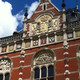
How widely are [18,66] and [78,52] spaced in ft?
16.7

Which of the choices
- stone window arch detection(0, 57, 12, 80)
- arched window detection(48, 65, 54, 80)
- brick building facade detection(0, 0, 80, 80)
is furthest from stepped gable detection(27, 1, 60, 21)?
arched window detection(48, 65, 54, 80)

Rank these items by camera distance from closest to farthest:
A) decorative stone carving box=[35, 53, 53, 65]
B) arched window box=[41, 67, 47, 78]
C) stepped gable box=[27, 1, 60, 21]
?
arched window box=[41, 67, 47, 78], decorative stone carving box=[35, 53, 53, 65], stepped gable box=[27, 1, 60, 21]

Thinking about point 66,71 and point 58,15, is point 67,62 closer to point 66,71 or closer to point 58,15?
point 66,71

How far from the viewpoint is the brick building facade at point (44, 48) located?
1709 cm

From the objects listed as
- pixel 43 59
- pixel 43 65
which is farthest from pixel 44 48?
pixel 43 65

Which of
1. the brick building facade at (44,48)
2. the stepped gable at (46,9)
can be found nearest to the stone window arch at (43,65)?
the brick building facade at (44,48)

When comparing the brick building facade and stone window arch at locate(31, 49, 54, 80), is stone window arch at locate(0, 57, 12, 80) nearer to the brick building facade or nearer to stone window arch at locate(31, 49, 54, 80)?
the brick building facade

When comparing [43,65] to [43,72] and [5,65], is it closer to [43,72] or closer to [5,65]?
[43,72]

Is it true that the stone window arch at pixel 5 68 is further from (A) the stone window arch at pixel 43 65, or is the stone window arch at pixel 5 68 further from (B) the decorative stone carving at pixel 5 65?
(A) the stone window arch at pixel 43 65

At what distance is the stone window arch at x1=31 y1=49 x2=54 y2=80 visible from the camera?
17.3m

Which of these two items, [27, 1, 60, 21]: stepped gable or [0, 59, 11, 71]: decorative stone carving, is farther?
[27, 1, 60, 21]: stepped gable

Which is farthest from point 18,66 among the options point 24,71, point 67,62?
point 67,62

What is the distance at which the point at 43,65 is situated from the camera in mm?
17703

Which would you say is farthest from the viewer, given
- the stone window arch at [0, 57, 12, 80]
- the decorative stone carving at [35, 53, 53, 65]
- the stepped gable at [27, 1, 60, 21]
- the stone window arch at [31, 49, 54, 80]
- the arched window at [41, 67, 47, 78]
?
the stepped gable at [27, 1, 60, 21]
